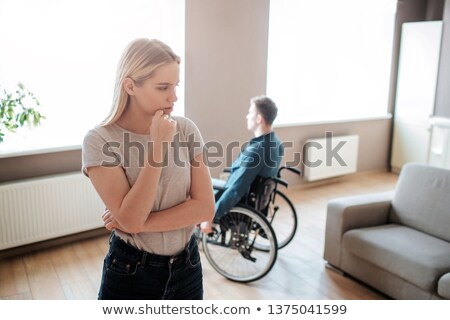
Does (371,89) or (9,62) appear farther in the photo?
(371,89)

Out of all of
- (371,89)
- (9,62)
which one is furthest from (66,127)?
(371,89)

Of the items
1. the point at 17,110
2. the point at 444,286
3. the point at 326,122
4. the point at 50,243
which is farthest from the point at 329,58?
the point at 50,243

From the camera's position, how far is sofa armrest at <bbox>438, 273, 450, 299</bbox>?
6.95 ft

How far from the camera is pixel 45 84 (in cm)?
305

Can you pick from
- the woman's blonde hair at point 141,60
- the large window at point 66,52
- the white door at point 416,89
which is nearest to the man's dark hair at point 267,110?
the large window at point 66,52

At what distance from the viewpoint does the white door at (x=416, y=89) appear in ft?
16.2

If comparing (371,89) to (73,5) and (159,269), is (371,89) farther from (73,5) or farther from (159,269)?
(159,269)

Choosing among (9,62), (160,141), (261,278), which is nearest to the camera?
(160,141)

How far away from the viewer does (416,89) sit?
517 cm

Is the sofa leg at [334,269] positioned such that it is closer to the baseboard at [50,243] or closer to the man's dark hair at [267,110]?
the man's dark hair at [267,110]

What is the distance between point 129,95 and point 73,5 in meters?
2.31

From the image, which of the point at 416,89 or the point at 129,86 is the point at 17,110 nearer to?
the point at 129,86

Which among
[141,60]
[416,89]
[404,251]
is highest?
[141,60]

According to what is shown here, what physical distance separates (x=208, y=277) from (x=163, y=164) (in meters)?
1.82
